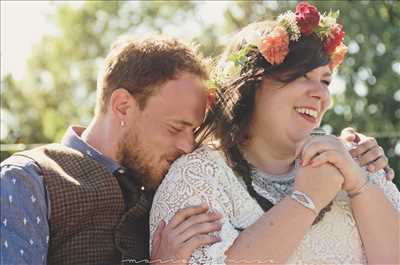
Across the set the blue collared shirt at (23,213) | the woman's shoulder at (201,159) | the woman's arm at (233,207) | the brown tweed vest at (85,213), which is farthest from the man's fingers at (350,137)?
the blue collared shirt at (23,213)

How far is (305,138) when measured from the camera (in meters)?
2.76

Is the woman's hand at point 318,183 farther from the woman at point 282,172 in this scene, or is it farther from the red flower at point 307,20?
the red flower at point 307,20

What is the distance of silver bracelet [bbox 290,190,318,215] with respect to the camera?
8.55ft

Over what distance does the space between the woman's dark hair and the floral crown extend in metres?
0.02

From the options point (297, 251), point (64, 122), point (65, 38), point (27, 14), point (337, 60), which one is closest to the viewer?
point (297, 251)

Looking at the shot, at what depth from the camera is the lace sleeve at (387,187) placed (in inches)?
115

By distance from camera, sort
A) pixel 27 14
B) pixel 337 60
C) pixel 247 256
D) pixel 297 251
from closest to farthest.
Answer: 1. pixel 247 256
2. pixel 297 251
3. pixel 337 60
4. pixel 27 14

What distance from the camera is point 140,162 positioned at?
3.11m

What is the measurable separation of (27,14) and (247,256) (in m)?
10.4

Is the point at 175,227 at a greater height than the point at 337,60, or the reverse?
the point at 337,60

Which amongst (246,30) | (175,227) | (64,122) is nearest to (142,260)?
(175,227)

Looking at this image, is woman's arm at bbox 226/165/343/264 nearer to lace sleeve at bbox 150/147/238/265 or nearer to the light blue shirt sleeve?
lace sleeve at bbox 150/147/238/265

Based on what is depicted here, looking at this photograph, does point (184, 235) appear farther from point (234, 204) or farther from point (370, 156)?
point (370, 156)

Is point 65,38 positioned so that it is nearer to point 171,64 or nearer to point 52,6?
point 52,6
